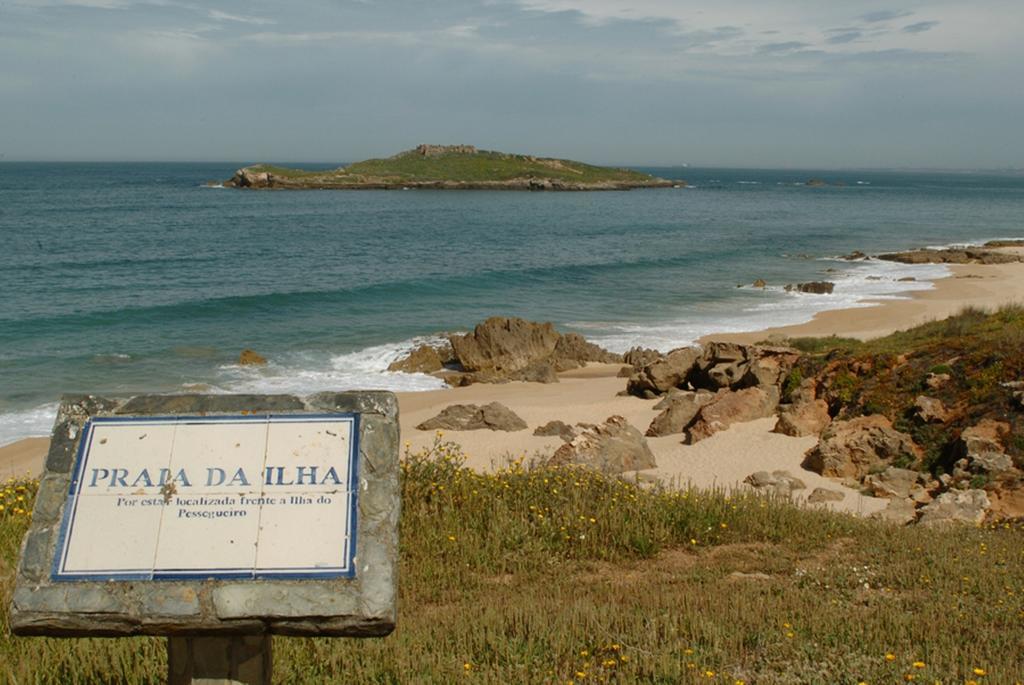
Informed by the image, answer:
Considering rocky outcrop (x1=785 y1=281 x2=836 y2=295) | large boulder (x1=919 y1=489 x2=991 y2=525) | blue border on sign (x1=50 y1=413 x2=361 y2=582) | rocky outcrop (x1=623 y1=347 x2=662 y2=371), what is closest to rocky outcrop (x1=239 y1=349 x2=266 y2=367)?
rocky outcrop (x1=623 y1=347 x2=662 y2=371)

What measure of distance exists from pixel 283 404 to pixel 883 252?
188 ft

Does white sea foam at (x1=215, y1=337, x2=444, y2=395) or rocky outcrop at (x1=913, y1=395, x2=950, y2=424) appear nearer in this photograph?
rocky outcrop at (x1=913, y1=395, x2=950, y2=424)

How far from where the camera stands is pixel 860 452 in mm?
13523

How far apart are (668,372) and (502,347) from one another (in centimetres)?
597

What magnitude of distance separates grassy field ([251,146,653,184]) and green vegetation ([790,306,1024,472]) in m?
115

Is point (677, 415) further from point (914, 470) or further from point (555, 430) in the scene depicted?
point (914, 470)

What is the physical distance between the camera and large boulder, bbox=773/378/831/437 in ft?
50.1

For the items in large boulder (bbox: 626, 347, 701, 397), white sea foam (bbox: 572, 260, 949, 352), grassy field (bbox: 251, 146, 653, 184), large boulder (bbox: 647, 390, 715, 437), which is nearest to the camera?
large boulder (bbox: 647, 390, 715, 437)

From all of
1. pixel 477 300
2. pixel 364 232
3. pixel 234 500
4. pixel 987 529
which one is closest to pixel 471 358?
pixel 477 300

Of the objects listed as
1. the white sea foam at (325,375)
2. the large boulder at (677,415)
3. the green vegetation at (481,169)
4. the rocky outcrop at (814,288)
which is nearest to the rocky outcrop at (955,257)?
the rocky outcrop at (814,288)

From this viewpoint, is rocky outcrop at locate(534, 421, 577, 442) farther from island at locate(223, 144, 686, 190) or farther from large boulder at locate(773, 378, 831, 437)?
island at locate(223, 144, 686, 190)

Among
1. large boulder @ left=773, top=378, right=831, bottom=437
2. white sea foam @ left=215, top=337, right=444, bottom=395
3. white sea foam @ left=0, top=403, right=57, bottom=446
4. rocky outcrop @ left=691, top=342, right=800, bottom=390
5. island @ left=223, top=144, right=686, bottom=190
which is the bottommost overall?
white sea foam @ left=0, top=403, right=57, bottom=446

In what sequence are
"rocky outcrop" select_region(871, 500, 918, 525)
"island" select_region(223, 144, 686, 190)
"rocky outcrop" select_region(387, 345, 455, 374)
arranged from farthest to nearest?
"island" select_region(223, 144, 686, 190) < "rocky outcrop" select_region(387, 345, 455, 374) < "rocky outcrop" select_region(871, 500, 918, 525)

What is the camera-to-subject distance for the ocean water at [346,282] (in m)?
24.8
